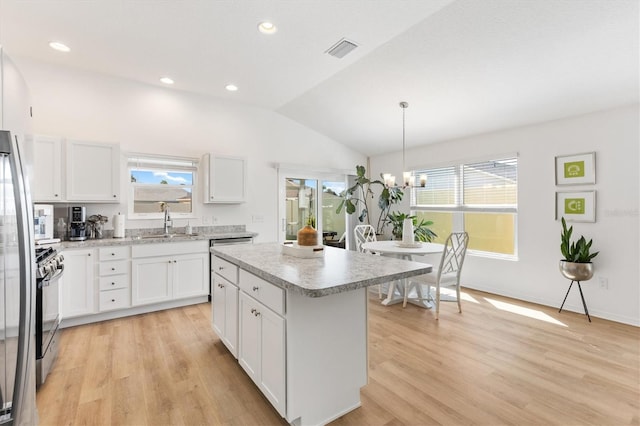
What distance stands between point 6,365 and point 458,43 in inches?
146

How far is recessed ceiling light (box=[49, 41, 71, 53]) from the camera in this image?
3.09 metres

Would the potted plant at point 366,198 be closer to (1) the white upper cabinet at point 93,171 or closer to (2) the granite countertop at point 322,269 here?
(2) the granite countertop at point 322,269

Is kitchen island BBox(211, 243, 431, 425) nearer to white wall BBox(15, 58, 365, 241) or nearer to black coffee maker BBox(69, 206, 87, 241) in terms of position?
black coffee maker BBox(69, 206, 87, 241)

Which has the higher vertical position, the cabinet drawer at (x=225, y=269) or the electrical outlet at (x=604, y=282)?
the cabinet drawer at (x=225, y=269)

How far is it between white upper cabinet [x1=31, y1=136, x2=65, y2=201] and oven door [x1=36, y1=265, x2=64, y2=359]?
1.19 meters

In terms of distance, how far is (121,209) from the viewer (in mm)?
3957

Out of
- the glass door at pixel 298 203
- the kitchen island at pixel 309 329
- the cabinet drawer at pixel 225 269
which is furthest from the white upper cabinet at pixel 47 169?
the glass door at pixel 298 203

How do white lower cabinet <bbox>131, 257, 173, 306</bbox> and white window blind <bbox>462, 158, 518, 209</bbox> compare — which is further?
white window blind <bbox>462, 158, 518, 209</bbox>

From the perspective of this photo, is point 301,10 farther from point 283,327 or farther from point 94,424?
point 94,424

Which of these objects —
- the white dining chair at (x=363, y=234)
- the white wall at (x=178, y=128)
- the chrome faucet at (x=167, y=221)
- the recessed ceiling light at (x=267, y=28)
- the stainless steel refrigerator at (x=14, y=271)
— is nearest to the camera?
the stainless steel refrigerator at (x=14, y=271)

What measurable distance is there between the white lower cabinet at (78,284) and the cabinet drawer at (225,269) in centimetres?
164

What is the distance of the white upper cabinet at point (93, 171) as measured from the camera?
337 centimetres

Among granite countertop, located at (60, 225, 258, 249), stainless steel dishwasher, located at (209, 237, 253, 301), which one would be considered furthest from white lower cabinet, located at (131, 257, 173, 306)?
stainless steel dishwasher, located at (209, 237, 253, 301)

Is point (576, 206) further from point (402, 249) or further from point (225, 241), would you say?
point (225, 241)
